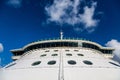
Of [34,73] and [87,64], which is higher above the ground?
[87,64]

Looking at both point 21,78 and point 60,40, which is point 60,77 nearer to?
point 21,78

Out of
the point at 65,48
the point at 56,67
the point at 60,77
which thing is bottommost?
the point at 60,77

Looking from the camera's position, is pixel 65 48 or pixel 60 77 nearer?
pixel 60 77

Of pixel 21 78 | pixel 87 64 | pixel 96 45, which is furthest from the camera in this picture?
pixel 96 45

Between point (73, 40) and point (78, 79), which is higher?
point (73, 40)

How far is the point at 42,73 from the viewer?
15312 mm

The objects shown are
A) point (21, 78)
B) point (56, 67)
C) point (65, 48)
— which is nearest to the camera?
point (21, 78)

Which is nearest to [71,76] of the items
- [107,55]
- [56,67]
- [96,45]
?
[56,67]

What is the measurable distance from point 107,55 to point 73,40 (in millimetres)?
7918

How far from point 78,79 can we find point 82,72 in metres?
1.17

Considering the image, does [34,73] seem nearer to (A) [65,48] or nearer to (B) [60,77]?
(B) [60,77]

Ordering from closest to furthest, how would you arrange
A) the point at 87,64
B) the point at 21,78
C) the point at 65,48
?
the point at 21,78 → the point at 87,64 → the point at 65,48

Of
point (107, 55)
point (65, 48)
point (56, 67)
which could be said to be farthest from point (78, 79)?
point (107, 55)

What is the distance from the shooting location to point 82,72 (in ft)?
50.6
